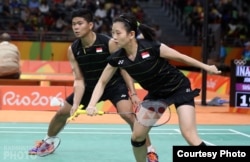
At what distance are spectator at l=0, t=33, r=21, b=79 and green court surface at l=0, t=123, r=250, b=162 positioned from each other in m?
2.30

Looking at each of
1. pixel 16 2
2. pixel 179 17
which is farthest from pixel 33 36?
pixel 179 17

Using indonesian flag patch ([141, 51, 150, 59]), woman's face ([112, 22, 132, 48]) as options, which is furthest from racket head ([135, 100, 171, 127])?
woman's face ([112, 22, 132, 48])

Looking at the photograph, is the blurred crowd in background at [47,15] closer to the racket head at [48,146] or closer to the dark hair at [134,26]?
the racket head at [48,146]

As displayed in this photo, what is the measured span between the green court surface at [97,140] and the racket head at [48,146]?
0.06 meters

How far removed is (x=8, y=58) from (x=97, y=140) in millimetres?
3975

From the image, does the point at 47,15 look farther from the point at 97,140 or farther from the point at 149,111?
the point at 149,111

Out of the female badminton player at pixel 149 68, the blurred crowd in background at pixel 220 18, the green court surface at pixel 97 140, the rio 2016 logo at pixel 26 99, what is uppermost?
the female badminton player at pixel 149 68

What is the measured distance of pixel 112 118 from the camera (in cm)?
1103

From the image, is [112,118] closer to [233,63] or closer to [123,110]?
[233,63]

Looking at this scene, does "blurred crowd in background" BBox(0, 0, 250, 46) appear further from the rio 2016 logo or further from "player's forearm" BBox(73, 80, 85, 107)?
"player's forearm" BBox(73, 80, 85, 107)

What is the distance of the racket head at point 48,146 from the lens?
23.7 feet

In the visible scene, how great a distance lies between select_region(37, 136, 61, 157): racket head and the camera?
7.22 metres

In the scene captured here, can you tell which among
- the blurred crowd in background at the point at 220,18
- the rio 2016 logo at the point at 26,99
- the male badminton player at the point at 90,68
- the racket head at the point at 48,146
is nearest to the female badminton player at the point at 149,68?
the male badminton player at the point at 90,68

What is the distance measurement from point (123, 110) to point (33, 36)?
1415 centimetres
